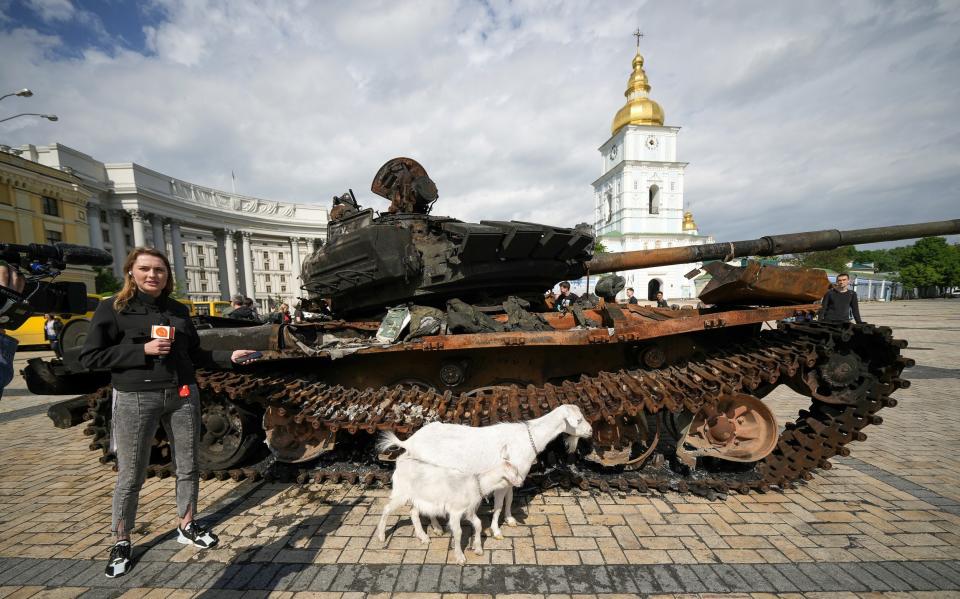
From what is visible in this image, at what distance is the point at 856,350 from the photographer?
3.88m

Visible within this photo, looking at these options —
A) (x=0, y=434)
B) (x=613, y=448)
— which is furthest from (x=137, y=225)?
(x=613, y=448)

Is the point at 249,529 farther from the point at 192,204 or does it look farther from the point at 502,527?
the point at 192,204

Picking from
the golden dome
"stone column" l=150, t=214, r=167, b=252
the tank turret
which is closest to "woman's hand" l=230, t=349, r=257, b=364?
the tank turret

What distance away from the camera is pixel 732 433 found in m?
4.20

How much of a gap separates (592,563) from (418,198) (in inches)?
175

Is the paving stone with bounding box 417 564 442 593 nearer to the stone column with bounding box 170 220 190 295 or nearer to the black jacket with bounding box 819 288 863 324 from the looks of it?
the black jacket with bounding box 819 288 863 324

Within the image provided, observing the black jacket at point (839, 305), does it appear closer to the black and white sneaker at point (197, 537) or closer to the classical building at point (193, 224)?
the black and white sneaker at point (197, 537)

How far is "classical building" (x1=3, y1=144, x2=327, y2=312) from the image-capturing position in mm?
43906

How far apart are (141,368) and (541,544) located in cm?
330

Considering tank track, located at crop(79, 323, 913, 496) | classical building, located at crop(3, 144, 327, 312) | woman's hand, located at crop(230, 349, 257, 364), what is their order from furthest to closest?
classical building, located at crop(3, 144, 327, 312), tank track, located at crop(79, 323, 913, 496), woman's hand, located at crop(230, 349, 257, 364)

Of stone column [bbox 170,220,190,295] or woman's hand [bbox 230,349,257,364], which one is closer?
woman's hand [bbox 230,349,257,364]

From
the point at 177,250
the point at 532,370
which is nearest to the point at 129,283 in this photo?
the point at 532,370

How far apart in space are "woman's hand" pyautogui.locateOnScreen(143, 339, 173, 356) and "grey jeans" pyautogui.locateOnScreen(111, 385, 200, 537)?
14.3 inches

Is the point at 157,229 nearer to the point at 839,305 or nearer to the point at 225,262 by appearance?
the point at 225,262
